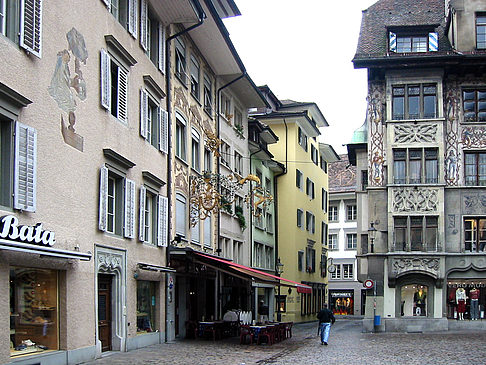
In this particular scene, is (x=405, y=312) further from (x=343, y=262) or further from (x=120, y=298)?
(x=343, y=262)

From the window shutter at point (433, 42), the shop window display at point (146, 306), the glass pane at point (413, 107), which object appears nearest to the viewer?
the shop window display at point (146, 306)

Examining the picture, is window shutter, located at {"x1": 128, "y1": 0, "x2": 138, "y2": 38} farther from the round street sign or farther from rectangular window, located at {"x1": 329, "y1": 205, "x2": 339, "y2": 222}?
rectangular window, located at {"x1": 329, "y1": 205, "x2": 339, "y2": 222}

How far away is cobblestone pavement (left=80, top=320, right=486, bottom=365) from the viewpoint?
61.5 feet

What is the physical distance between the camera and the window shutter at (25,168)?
1387 cm

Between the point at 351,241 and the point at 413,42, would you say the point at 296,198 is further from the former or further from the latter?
the point at 351,241

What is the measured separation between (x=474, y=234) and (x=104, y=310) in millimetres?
21371

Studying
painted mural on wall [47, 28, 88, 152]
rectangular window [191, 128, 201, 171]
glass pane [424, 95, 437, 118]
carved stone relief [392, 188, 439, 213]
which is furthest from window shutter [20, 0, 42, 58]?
glass pane [424, 95, 437, 118]

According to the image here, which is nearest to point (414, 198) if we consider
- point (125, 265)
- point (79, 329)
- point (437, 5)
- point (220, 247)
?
point (220, 247)

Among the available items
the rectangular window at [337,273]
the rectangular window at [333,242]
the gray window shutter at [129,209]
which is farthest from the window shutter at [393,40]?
the rectangular window at [337,273]

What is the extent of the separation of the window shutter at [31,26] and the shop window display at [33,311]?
432 cm

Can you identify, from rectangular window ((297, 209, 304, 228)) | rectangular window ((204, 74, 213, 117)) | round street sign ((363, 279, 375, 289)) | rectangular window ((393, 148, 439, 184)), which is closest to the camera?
rectangular window ((204, 74, 213, 117))

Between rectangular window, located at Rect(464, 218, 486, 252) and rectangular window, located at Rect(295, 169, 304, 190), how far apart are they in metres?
17.7

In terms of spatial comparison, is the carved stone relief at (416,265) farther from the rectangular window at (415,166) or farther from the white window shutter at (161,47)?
the white window shutter at (161,47)

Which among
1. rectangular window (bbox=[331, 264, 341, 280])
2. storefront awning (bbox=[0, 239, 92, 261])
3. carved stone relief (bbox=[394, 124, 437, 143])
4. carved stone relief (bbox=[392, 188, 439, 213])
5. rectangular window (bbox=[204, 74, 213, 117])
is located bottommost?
rectangular window (bbox=[331, 264, 341, 280])
